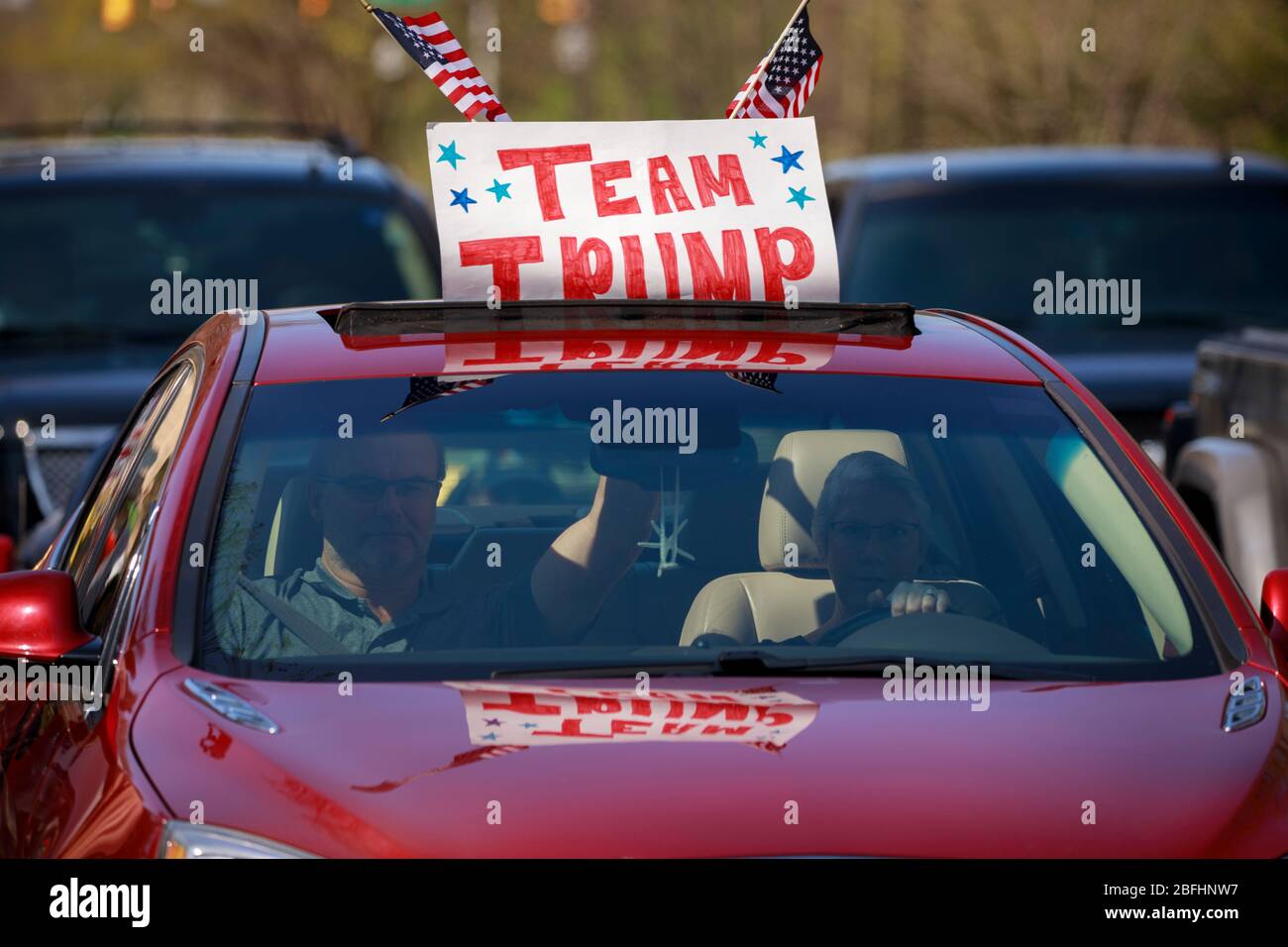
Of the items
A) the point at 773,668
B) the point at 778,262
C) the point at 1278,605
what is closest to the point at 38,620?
the point at 773,668

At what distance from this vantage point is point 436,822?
289 cm

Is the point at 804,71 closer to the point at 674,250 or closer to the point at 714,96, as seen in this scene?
the point at 674,250

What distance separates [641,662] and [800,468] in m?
0.83

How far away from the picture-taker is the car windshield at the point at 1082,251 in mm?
9469

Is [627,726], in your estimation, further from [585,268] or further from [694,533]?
[585,268]

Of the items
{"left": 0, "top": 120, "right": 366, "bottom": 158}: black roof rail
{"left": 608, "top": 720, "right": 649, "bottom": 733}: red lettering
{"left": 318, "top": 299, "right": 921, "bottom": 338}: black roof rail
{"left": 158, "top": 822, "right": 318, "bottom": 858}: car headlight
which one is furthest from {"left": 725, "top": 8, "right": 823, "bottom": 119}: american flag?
{"left": 0, "top": 120, "right": 366, "bottom": 158}: black roof rail

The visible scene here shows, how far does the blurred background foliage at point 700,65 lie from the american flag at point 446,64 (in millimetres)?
12969

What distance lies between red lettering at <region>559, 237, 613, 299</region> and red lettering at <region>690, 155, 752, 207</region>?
25cm

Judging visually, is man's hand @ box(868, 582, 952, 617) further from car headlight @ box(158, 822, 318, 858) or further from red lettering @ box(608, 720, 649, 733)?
car headlight @ box(158, 822, 318, 858)

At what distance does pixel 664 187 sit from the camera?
4781 mm

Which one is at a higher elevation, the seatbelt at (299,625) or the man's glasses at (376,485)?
the man's glasses at (376,485)

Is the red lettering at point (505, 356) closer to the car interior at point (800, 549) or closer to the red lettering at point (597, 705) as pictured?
the car interior at point (800, 549)

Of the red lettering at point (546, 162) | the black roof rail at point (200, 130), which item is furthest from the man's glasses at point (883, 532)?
the black roof rail at point (200, 130)

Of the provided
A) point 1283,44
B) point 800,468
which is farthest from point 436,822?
point 1283,44
